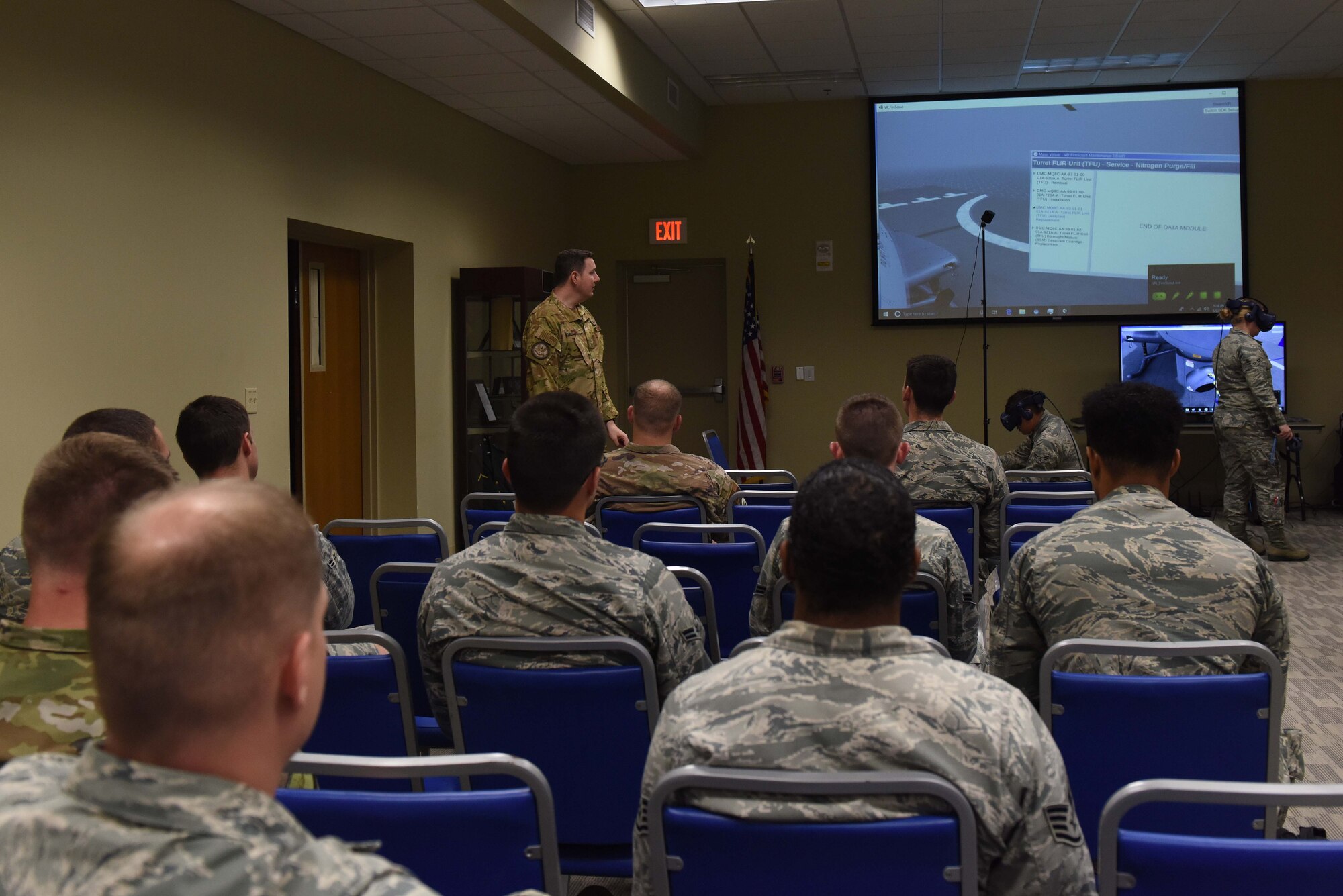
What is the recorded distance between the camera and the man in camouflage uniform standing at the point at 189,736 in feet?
2.38

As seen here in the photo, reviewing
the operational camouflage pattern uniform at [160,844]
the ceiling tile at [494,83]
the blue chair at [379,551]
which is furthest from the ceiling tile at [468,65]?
the operational camouflage pattern uniform at [160,844]

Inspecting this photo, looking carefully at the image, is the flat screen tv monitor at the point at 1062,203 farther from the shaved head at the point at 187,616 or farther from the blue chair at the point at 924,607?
the shaved head at the point at 187,616

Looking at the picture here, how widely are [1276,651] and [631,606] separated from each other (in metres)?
1.17

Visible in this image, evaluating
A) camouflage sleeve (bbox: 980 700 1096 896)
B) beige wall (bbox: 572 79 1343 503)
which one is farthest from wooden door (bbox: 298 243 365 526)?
camouflage sleeve (bbox: 980 700 1096 896)

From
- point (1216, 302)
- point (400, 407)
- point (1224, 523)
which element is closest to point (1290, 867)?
point (400, 407)

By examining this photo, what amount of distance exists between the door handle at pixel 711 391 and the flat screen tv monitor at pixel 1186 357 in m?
3.20

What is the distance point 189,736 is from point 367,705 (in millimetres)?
1228

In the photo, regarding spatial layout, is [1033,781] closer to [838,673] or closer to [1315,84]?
[838,673]

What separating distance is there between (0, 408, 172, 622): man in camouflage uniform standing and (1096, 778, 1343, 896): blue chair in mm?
1424

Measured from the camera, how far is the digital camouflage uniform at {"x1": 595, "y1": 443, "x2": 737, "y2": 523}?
151 inches

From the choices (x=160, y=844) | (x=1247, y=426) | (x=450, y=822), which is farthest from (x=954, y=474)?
(x=1247, y=426)

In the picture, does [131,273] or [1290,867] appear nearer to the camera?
[1290,867]

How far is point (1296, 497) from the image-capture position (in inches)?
355

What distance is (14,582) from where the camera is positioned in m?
2.21
